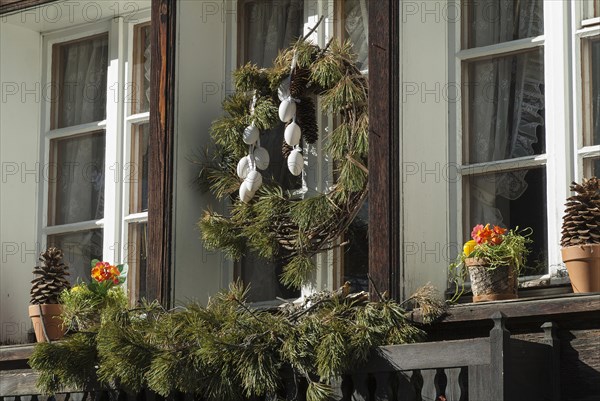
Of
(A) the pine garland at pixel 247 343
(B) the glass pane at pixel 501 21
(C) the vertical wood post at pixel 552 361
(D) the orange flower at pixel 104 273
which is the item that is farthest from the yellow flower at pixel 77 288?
(C) the vertical wood post at pixel 552 361

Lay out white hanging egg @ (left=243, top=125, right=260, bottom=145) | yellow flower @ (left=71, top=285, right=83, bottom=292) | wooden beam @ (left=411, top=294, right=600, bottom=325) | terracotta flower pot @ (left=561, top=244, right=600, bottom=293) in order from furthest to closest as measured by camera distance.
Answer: yellow flower @ (left=71, top=285, right=83, bottom=292) → white hanging egg @ (left=243, top=125, right=260, bottom=145) → terracotta flower pot @ (left=561, top=244, right=600, bottom=293) → wooden beam @ (left=411, top=294, right=600, bottom=325)

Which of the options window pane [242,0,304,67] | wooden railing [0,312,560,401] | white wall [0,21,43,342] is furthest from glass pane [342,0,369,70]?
white wall [0,21,43,342]

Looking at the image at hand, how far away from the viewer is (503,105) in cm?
679

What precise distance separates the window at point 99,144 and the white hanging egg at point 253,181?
850 mm

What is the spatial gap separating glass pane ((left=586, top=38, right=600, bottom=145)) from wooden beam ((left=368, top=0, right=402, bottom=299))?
2.57ft

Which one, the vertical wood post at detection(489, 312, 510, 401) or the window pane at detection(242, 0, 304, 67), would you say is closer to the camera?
the vertical wood post at detection(489, 312, 510, 401)

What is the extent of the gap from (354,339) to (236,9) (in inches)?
87.7

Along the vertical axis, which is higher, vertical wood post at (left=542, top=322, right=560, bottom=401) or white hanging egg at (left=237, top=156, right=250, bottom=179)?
white hanging egg at (left=237, top=156, right=250, bottom=179)

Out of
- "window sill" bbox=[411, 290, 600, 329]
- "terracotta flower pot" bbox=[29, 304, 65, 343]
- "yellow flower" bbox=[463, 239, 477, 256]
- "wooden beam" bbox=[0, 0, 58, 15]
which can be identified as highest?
"wooden beam" bbox=[0, 0, 58, 15]

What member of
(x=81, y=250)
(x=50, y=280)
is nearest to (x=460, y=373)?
(x=50, y=280)

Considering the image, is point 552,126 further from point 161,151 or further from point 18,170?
point 18,170

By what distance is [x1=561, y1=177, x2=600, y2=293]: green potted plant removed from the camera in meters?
6.08

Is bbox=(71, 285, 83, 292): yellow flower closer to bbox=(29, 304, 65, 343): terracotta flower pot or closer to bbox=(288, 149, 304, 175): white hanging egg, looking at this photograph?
bbox=(29, 304, 65, 343): terracotta flower pot

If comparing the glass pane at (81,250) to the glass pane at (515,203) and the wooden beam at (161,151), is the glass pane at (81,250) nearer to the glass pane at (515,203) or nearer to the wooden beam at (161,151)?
the wooden beam at (161,151)
